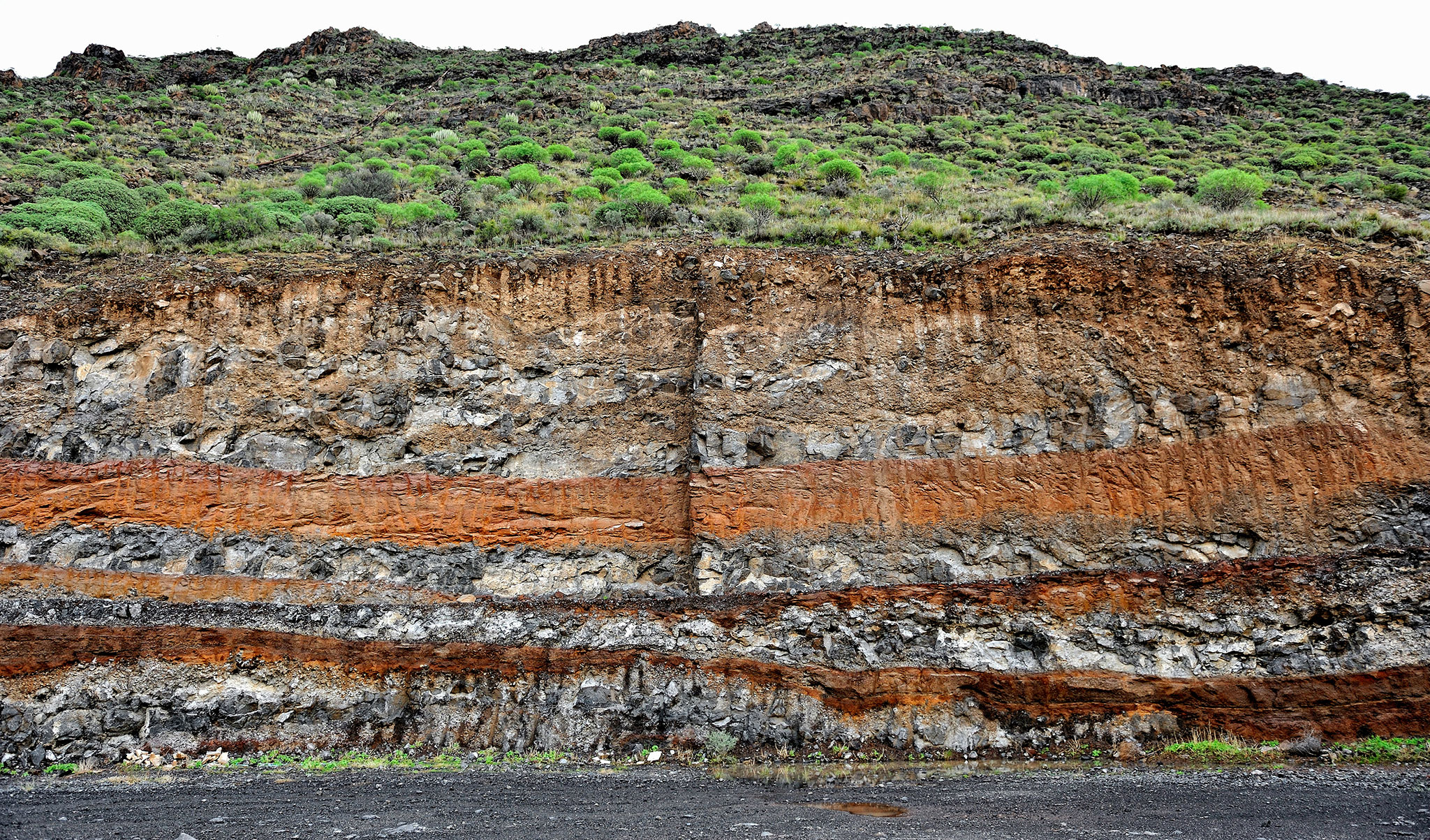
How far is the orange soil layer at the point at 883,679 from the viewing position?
33.7ft

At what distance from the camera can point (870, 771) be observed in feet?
34.0

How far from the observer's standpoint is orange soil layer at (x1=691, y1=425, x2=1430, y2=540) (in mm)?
12430

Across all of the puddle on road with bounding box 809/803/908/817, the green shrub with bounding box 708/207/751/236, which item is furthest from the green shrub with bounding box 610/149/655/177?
the puddle on road with bounding box 809/803/908/817

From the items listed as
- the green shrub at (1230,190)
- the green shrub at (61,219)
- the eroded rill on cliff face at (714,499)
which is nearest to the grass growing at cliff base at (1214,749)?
the eroded rill on cliff face at (714,499)

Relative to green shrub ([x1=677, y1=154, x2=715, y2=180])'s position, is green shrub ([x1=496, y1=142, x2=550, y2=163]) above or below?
above

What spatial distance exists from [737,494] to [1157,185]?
17.9 m

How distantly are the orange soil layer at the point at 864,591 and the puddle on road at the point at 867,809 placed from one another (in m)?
3.25

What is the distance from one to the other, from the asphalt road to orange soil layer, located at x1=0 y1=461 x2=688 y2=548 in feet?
14.9

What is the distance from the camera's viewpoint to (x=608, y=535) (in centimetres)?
1426

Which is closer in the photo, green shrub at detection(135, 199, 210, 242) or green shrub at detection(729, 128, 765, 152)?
green shrub at detection(135, 199, 210, 242)

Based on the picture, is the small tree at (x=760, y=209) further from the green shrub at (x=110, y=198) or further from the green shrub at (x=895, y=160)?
the green shrub at (x=110, y=198)

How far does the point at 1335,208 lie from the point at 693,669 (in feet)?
65.9

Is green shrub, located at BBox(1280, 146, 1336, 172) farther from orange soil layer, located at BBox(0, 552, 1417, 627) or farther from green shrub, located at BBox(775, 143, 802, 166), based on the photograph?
orange soil layer, located at BBox(0, 552, 1417, 627)

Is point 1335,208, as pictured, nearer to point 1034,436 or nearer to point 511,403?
point 1034,436
